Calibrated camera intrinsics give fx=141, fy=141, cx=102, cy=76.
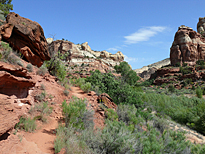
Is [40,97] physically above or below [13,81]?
below

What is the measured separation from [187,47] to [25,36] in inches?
2369

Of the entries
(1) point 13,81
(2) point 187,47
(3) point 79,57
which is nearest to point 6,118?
(1) point 13,81

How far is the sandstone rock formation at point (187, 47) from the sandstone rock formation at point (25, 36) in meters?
→ 56.6

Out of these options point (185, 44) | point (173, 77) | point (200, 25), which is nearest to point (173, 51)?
point (185, 44)

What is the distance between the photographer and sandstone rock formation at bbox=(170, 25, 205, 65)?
54.4m

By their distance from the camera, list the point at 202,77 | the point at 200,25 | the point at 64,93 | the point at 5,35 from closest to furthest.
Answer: the point at 5,35
the point at 64,93
the point at 202,77
the point at 200,25

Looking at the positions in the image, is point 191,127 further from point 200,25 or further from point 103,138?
point 200,25

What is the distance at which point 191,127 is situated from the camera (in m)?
10.9

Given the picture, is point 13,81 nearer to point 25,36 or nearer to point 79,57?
point 25,36

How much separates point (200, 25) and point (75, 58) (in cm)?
7146

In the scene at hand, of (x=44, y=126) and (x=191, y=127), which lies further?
(x=191, y=127)

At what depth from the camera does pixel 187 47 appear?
54.2 meters

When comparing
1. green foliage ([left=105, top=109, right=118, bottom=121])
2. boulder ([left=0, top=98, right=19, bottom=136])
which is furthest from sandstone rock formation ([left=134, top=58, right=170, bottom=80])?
boulder ([left=0, top=98, right=19, bottom=136])

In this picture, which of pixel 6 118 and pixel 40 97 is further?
pixel 40 97
